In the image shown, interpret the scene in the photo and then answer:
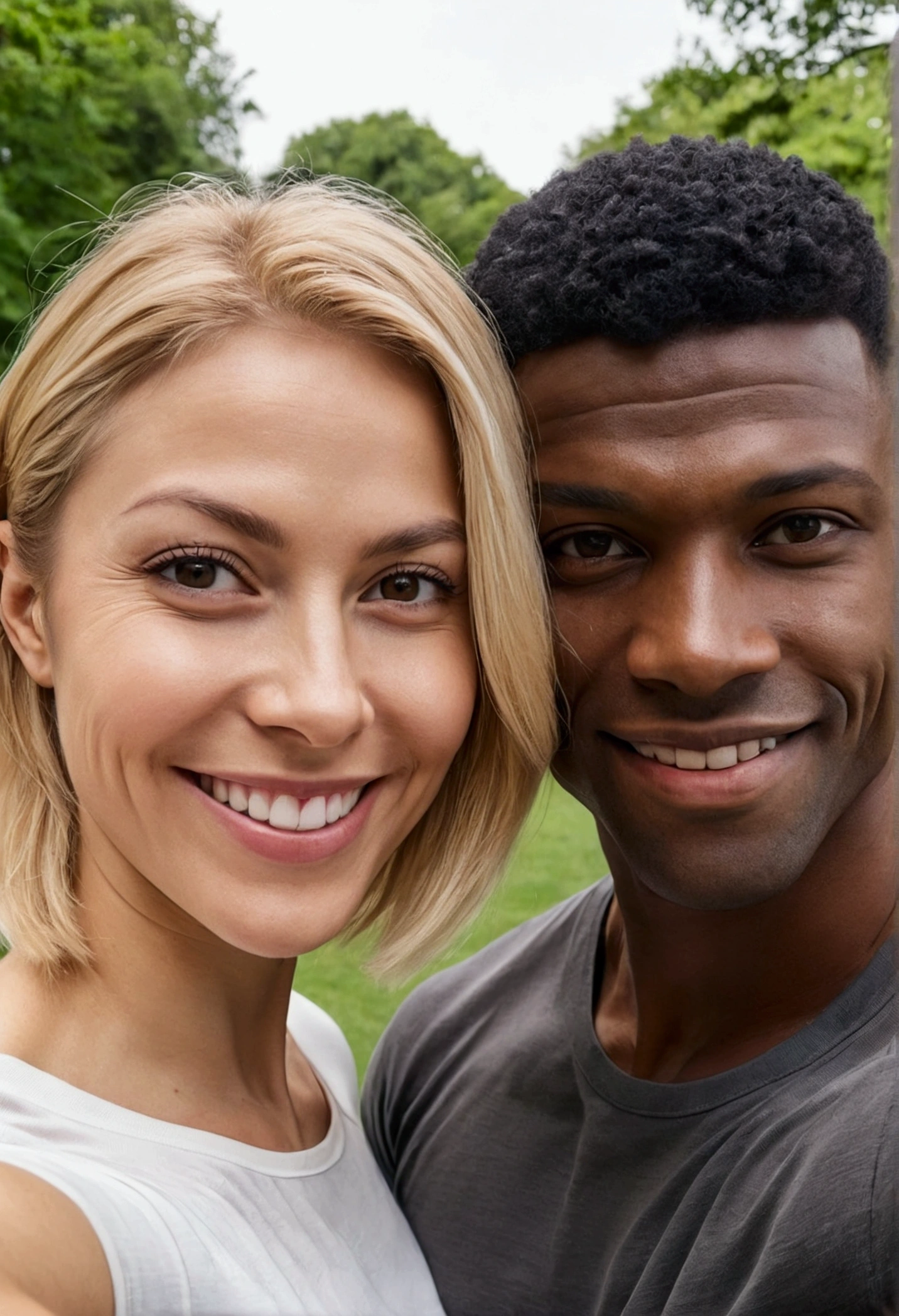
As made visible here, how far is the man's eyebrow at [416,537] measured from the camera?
2057 millimetres

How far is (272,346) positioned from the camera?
2.09 metres

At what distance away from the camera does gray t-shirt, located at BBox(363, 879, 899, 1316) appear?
1.71m

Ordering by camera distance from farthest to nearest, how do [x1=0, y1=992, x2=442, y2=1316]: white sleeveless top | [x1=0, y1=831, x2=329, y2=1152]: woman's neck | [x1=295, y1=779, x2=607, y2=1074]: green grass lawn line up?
[x1=295, y1=779, x2=607, y2=1074]: green grass lawn, [x1=0, y1=831, x2=329, y2=1152]: woman's neck, [x1=0, y1=992, x2=442, y2=1316]: white sleeveless top

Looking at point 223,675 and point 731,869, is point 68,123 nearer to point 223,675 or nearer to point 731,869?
Result: point 223,675

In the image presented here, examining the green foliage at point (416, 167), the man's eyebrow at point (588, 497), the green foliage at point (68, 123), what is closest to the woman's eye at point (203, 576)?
the man's eyebrow at point (588, 497)

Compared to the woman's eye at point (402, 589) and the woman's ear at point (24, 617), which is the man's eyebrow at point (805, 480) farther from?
the woman's ear at point (24, 617)

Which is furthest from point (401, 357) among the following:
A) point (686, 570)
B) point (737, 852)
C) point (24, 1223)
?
point (24, 1223)

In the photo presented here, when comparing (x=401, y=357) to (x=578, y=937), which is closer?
(x=401, y=357)

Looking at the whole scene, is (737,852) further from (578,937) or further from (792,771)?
(578,937)

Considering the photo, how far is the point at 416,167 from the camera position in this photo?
31.9m

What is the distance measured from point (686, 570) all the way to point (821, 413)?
0.31m

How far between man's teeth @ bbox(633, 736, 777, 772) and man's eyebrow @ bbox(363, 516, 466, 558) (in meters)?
0.47

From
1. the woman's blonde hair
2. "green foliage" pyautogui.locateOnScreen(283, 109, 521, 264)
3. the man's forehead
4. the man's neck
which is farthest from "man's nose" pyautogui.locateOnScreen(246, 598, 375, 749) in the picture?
"green foliage" pyautogui.locateOnScreen(283, 109, 521, 264)

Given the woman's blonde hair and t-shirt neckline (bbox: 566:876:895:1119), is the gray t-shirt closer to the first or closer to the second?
t-shirt neckline (bbox: 566:876:895:1119)
